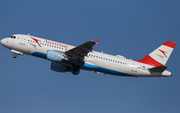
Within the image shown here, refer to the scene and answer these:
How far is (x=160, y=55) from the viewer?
4672 centimetres

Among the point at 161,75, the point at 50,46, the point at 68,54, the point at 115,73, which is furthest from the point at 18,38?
the point at 161,75

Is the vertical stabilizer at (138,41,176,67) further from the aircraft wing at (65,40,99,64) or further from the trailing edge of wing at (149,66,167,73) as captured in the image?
the aircraft wing at (65,40,99,64)

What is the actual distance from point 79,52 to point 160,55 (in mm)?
15349

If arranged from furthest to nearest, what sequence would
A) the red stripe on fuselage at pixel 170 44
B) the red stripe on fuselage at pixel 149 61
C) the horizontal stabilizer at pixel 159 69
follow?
the red stripe on fuselage at pixel 170 44
the red stripe on fuselage at pixel 149 61
the horizontal stabilizer at pixel 159 69

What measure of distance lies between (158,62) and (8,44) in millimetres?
27387

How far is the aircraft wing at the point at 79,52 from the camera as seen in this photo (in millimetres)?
41787

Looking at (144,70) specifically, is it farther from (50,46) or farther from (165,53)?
(50,46)

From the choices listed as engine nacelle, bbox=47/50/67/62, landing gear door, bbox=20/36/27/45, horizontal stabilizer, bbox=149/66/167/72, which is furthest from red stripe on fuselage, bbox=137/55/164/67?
landing gear door, bbox=20/36/27/45

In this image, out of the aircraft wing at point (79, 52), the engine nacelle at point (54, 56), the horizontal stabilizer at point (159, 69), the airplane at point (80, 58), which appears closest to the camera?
the aircraft wing at point (79, 52)

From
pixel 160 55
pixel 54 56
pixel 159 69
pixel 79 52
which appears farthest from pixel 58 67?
pixel 160 55

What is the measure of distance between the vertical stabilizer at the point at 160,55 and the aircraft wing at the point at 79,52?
1093 centimetres

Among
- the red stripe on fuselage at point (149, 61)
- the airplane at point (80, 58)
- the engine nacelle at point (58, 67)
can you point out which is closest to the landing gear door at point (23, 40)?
the airplane at point (80, 58)

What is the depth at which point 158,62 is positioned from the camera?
152 feet

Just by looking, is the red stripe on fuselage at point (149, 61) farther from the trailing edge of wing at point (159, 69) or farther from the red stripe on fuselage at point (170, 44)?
the red stripe on fuselage at point (170, 44)
